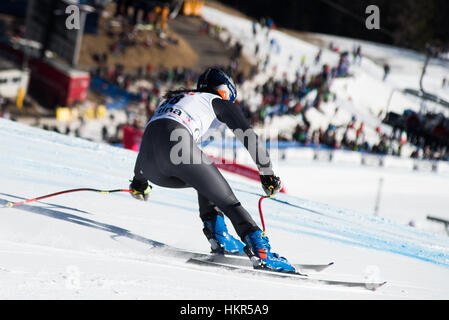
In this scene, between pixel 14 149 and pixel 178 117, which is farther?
pixel 14 149

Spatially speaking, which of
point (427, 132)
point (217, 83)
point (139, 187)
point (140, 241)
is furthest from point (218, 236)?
point (427, 132)

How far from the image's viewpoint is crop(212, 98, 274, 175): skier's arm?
326 cm

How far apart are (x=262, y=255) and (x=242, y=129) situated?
2.68 feet

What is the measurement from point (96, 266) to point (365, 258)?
7.03 ft

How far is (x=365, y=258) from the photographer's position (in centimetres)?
412

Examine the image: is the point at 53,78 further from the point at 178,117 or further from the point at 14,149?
the point at 178,117

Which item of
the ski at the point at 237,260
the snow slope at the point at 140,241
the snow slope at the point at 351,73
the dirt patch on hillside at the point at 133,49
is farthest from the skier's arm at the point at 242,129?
the dirt patch on hillside at the point at 133,49

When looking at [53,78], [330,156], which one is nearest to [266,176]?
[330,156]

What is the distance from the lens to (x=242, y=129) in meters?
3.25

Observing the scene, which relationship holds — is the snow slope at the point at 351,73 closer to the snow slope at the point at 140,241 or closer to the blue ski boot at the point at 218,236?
the snow slope at the point at 140,241

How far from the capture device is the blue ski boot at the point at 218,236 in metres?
3.63

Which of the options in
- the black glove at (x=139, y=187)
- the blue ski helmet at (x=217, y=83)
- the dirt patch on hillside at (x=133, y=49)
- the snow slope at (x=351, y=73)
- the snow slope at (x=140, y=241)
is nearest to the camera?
the snow slope at (x=140, y=241)

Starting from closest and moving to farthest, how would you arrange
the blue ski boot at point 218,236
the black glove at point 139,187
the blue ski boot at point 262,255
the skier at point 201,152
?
the skier at point 201,152
the blue ski boot at point 262,255
the blue ski boot at point 218,236
the black glove at point 139,187

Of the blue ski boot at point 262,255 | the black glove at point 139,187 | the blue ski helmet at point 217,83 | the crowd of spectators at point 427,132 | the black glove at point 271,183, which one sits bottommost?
the crowd of spectators at point 427,132
